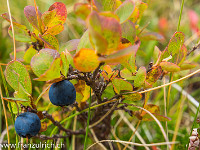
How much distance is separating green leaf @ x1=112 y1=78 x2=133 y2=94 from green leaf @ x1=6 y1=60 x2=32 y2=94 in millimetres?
224

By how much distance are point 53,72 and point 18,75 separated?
0.16 m

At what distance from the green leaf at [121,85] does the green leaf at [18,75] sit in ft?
0.74

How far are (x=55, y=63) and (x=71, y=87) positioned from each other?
3.7 inches

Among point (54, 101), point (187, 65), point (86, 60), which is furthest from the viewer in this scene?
point (187, 65)

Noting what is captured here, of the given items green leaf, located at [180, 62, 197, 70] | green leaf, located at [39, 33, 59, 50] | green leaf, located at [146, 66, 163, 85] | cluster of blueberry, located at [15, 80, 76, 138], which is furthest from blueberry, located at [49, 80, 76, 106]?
green leaf, located at [180, 62, 197, 70]

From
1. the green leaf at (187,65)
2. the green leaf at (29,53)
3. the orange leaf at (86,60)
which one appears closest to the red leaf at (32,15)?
the green leaf at (29,53)

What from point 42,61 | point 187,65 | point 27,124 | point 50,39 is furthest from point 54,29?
point 187,65

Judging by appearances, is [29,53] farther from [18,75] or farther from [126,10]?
[126,10]

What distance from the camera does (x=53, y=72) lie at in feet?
1.42

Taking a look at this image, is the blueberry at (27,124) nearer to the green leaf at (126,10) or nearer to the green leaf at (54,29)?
the green leaf at (54,29)

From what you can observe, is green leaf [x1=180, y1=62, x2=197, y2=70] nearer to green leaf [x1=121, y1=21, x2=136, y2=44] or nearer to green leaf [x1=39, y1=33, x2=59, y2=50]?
green leaf [x1=121, y1=21, x2=136, y2=44]

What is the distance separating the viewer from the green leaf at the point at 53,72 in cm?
42

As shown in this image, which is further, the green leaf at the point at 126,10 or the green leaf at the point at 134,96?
the green leaf at the point at 134,96

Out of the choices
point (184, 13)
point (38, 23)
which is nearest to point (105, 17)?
point (38, 23)
